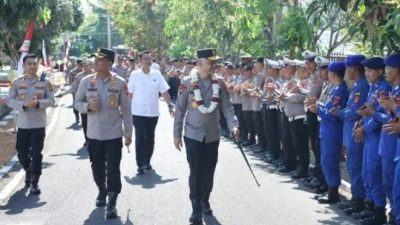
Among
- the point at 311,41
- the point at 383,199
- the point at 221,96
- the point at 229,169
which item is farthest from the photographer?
the point at 311,41

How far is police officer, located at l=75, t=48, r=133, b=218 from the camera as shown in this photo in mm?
8281

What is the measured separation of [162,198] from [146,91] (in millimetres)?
2718

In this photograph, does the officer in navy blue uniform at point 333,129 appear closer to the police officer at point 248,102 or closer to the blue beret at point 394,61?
the blue beret at point 394,61

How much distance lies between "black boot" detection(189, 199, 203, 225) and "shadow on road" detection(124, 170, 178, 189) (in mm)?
2268

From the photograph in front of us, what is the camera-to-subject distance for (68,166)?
12188mm

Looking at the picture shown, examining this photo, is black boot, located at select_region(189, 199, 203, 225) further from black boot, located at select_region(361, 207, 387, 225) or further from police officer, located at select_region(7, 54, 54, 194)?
police officer, located at select_region(7, 54, 54, 194)

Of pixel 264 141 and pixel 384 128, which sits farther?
pixel 264 141

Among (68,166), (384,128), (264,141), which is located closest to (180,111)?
(384,128)

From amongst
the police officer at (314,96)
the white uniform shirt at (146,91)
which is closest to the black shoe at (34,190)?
the white uniform shirt at (146,91)

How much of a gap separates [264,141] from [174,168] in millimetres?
2845

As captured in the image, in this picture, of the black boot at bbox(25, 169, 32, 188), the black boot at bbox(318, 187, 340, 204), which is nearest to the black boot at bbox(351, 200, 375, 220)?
the black boot at bbox(318, 187, 340, 204)

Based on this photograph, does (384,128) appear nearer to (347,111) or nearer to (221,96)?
(347,111)

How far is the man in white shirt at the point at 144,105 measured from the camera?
1141cm

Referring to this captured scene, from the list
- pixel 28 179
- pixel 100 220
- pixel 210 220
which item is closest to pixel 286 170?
pixel 210 220
